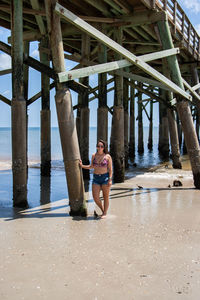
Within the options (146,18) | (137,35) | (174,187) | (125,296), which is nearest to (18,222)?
(125,296)

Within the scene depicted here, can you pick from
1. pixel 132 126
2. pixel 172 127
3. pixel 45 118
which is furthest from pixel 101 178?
pixel 132 126

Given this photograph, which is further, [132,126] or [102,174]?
[132,126]

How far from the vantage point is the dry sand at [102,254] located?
9.99 feet

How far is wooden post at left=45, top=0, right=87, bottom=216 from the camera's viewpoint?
17.4 feet

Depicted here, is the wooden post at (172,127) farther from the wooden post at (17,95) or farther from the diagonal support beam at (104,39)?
the wooden post at (17,95)

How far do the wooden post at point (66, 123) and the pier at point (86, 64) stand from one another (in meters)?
0.02

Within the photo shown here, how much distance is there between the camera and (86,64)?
8.92 m

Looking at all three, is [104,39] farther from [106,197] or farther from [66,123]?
[106,197]

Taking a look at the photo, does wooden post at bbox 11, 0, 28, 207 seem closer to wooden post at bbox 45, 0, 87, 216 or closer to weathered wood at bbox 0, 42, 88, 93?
weathered wood at bbox 0, 42, 88, 93

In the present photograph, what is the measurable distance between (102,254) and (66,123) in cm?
235

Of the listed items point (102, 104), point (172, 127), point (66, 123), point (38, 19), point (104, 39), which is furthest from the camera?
point (172, 127)

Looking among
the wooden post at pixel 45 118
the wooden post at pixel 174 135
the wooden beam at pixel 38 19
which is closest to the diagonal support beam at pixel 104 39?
the wooden beam at pixel 38 19

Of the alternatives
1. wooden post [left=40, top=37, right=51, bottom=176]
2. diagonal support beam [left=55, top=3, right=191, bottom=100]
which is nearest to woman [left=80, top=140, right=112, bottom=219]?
diagonal support beam [left=55, top=3, right=191, bottom=100]

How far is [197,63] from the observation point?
1323 centimetres
